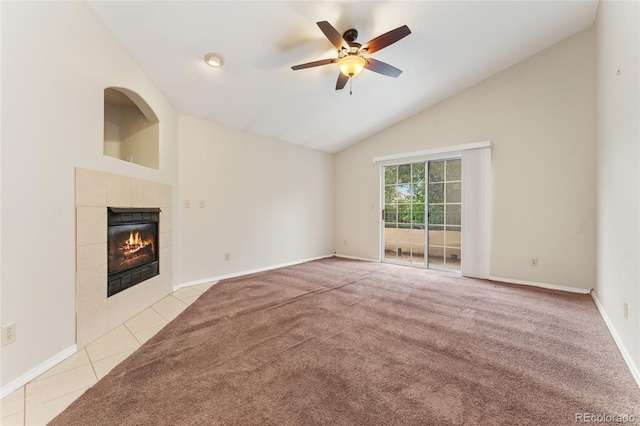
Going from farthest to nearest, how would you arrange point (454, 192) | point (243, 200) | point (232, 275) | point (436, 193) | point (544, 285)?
point (436, 193)
point (454, 192)
point (243, 200)
point (232, 275)
point (544, 285)

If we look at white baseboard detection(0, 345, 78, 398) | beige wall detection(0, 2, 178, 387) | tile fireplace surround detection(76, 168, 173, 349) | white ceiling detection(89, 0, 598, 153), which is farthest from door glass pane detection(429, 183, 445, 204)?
white baseboard detection(0, 345, 78, 398)

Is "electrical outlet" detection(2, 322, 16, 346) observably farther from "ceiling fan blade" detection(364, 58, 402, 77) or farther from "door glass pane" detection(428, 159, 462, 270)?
"door glass pane" detection(428, 159, 462, 270)

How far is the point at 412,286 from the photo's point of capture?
3.66 meters

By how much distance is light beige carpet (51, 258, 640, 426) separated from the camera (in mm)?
1351

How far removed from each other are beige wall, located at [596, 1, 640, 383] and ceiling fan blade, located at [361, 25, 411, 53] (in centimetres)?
155

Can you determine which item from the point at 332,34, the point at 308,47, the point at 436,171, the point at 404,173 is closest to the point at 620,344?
the point at 436,171

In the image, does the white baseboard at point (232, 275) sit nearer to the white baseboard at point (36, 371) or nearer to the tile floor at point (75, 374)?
the tile floor at point (75, 374)

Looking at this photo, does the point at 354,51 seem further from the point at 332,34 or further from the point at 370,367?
the point at 370,367

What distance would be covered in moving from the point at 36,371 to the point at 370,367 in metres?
2.25

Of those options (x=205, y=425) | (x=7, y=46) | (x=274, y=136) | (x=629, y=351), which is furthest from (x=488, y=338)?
(x=274, y=136)

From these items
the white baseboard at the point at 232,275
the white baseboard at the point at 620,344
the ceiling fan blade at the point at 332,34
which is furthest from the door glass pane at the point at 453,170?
the white baseboard at the point at 232,275

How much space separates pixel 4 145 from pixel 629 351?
4394 millimetres

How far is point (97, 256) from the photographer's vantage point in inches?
85.9

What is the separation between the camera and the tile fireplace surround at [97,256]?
6.61 feet
